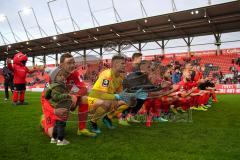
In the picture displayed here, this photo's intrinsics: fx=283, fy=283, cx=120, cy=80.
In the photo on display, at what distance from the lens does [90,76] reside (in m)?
5.60

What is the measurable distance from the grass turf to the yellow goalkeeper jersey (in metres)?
0.75

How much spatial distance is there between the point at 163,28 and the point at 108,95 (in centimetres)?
2138

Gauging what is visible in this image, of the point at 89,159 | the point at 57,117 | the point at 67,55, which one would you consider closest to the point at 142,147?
the point at 89,159

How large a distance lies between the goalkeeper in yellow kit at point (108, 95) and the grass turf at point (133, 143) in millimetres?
408

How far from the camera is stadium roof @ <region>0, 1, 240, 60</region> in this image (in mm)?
21781

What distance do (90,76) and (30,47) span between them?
1387 inches

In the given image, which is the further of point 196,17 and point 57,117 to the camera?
point 196,17

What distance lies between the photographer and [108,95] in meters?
4.72

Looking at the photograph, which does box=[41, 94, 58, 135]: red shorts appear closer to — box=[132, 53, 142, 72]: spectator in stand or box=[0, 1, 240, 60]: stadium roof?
box=[132, 53, 142, 72]: spectator in stand

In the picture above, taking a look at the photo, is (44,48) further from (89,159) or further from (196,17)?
(89,159)

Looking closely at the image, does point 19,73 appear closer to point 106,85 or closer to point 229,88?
point 106,85

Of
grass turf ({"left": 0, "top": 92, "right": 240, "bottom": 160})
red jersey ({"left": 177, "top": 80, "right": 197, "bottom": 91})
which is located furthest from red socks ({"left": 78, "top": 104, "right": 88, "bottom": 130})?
red jersey ({"left": 177, "top": 80, "right": 197, "bottom": 91})

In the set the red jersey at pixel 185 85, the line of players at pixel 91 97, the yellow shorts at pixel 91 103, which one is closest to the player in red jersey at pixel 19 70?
the line of players at pixel 91 97

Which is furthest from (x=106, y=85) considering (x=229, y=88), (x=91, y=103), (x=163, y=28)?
(x=163, y=28)
